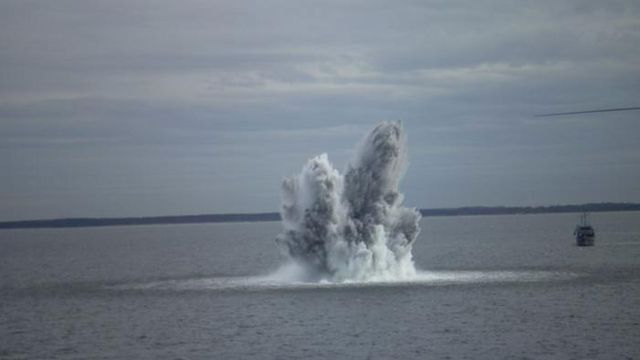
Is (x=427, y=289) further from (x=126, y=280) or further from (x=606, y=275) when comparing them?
(x=126, y=280)

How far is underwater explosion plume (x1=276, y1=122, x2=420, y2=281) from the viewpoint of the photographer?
333ft

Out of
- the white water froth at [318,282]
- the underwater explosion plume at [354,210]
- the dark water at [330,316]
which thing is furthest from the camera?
the white water froth at [318,282]

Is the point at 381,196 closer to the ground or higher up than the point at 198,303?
higher up

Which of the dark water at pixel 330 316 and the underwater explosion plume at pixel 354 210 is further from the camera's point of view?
the underwater explosion plume at pixel 354 210

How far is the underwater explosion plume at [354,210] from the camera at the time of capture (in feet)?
333

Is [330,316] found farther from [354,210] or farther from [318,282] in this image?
[318,282]

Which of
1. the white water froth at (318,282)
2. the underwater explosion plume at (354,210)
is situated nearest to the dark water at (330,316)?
the white water froth at (318,282)

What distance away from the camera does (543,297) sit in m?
99.3

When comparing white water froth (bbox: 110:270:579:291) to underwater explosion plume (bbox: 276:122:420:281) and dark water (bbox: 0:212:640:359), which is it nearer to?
dark water (bbox: 0:212:640:359)

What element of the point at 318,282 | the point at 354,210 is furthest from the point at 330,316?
the point at 318,282

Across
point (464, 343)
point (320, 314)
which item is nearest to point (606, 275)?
point (320, 314)

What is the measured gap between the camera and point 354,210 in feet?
337

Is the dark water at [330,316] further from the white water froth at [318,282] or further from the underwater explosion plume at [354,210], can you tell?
the underwater explosion plume at [354,210]

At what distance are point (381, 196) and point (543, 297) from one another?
17051 mm
